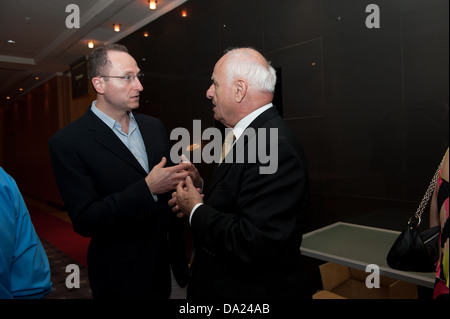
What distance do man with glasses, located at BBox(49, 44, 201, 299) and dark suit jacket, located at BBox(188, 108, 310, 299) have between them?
30 cm

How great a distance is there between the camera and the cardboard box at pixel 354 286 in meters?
1.91

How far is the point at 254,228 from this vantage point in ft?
3.04

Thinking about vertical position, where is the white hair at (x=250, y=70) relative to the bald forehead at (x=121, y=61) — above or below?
below

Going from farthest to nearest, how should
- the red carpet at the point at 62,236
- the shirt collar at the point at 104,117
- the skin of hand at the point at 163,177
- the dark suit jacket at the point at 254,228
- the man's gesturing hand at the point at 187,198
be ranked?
1. the red carpet at the point at 62,236
2. the shirt collar at the point at 104,117
3. the skin of hand at the point at 163,177
4. the man's gesturing hand at the point at 187,198
5. the dark suit jacket at the point at 254,228

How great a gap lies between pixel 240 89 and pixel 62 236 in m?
4.37

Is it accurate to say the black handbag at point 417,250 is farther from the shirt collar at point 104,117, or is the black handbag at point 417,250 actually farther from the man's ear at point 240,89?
the shirt collar at point 104,117

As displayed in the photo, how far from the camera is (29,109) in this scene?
131 cm

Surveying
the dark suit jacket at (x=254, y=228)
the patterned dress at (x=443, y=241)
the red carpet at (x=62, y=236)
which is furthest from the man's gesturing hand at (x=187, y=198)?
the red carpet at (x=62, y=236)

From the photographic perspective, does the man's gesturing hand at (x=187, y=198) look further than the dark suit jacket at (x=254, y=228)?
Yes

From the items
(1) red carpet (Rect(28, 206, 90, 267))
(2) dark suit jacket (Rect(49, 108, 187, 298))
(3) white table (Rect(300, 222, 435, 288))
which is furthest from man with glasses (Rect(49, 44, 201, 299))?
(1) red carpet (Rect(28, 206, 90, 267))

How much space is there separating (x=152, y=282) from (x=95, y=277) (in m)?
0.25

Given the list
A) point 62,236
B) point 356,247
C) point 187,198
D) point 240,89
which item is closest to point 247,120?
point 240,89

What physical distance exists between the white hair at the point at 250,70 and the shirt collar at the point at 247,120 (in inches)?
2.4

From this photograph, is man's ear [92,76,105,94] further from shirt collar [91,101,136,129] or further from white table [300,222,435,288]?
white table [300,222,435,288]
